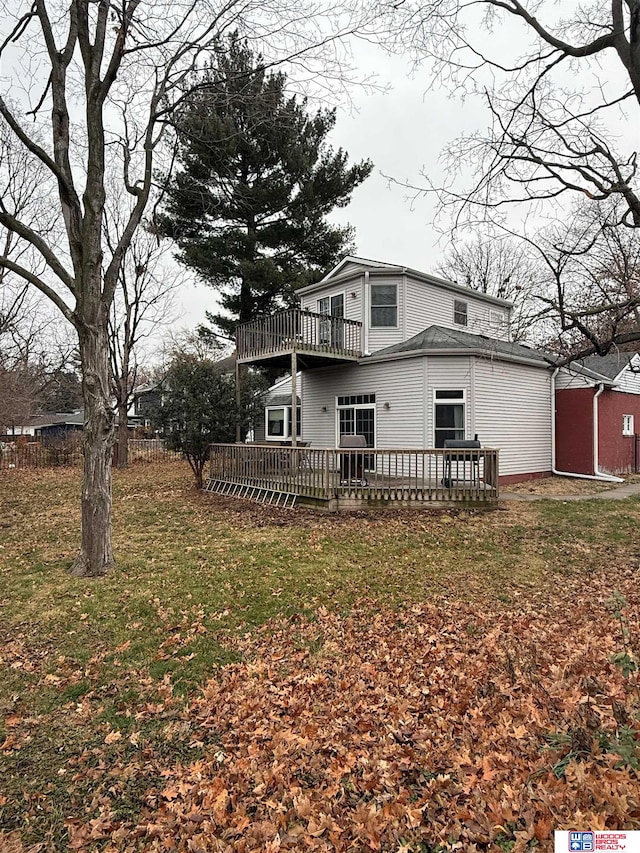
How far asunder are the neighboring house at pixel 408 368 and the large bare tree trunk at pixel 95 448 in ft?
22.2

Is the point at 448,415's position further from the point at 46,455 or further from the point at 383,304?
the point at 46,455

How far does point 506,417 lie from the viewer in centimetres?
1320

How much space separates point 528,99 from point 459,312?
930 centimetres

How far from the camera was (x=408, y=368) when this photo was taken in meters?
12.7

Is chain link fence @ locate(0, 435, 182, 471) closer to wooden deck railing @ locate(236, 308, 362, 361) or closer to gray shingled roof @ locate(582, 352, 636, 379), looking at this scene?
wooden deck railing @ locate(236, 308, 362, 361)

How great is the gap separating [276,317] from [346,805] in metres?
12.6

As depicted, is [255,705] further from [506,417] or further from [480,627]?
[506,417]

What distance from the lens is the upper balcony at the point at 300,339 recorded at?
43.3 ft

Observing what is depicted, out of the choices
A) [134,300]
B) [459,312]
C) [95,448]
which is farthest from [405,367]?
[134,300]

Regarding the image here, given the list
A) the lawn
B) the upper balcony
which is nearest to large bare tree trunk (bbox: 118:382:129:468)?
the upper balcony

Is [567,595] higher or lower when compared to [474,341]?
lower

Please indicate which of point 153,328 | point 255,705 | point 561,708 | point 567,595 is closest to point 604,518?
point 567,595

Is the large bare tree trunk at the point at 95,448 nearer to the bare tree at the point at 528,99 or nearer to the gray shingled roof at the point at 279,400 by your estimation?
the bare tree at the point at 528,99

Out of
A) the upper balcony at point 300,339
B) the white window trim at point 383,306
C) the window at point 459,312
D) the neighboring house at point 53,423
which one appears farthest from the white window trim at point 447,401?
the neighboring house at point 53,423
